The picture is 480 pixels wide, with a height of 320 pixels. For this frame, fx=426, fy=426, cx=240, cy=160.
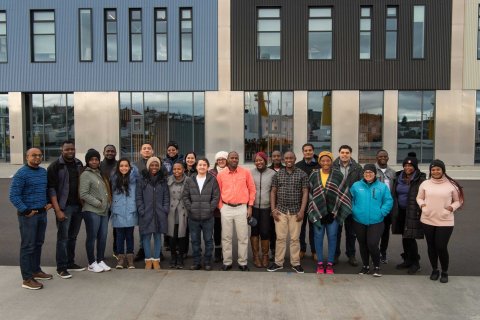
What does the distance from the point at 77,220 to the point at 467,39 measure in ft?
68.8

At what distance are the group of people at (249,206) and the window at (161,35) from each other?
620 inches

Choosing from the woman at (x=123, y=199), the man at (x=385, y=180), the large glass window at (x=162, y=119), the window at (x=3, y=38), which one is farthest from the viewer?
the window at (x=3, y=38)

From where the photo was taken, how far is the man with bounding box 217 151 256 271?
6.32 meters

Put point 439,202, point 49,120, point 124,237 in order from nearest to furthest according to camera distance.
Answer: point 439,202 → point 124,237 → point 49,120

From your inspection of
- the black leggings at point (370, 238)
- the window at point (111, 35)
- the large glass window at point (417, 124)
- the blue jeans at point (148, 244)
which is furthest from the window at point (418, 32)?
the blue jeans at point (148, 244)

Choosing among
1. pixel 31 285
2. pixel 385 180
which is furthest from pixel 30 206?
pixel 385 180

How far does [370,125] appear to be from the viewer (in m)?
21.4

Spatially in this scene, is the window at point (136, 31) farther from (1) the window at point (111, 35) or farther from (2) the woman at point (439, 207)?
(2) the woman at point (439, 207)

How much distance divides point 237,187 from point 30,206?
2772 mm

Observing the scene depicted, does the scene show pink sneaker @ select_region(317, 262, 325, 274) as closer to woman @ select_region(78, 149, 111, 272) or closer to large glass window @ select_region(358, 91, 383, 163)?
woman @ select_region(78, 149, 111, 272)

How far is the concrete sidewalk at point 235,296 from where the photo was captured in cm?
475

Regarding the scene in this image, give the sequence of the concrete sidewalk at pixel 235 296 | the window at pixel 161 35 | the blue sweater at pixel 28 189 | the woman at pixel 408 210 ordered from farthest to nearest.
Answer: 1. the window at pixel 161 35
2. the woman at pixel 408 210
3. the blue sweater at pixel 28 189
4. the concrete sidewalk at pixel 235 296

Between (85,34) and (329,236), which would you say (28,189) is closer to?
(329,236)

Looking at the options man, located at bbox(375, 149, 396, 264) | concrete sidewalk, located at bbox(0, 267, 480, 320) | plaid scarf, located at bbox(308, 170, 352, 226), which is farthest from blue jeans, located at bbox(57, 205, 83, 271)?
man, located at bbox(375, 149, 396, 264)
